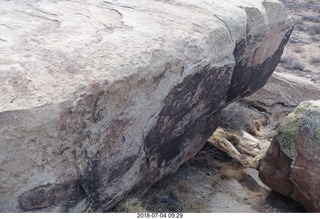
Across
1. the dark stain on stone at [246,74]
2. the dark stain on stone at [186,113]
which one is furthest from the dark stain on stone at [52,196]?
the dark stain on stone at [246,74]

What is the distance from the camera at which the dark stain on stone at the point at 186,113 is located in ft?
11.8

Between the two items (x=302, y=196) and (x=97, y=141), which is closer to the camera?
(x=97, y=141)

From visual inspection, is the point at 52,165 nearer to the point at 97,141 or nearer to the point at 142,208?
the point at 97,141

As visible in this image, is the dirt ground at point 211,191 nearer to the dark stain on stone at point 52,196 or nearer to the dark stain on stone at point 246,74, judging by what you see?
the dark stain on stone at point 52,196

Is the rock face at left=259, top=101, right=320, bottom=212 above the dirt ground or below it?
above

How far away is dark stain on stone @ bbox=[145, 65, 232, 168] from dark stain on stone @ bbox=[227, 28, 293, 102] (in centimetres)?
35

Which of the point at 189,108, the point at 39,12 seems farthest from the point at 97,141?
the point at 39,12

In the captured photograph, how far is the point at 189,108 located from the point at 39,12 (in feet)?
4.95

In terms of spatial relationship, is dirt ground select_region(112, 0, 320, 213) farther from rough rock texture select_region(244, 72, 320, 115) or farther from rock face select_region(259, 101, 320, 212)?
rough rock texture select_region(244, 72, 320, 115)

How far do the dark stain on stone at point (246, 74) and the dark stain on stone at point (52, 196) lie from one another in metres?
2.15

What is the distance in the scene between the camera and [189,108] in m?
3.92

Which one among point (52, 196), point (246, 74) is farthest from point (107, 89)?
point (246, 74)

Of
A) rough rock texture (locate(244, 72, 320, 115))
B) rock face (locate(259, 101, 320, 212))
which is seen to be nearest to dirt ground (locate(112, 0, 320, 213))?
rock face (locate(259, 101, 320, 212))

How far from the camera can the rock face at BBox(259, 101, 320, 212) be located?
156 inches
